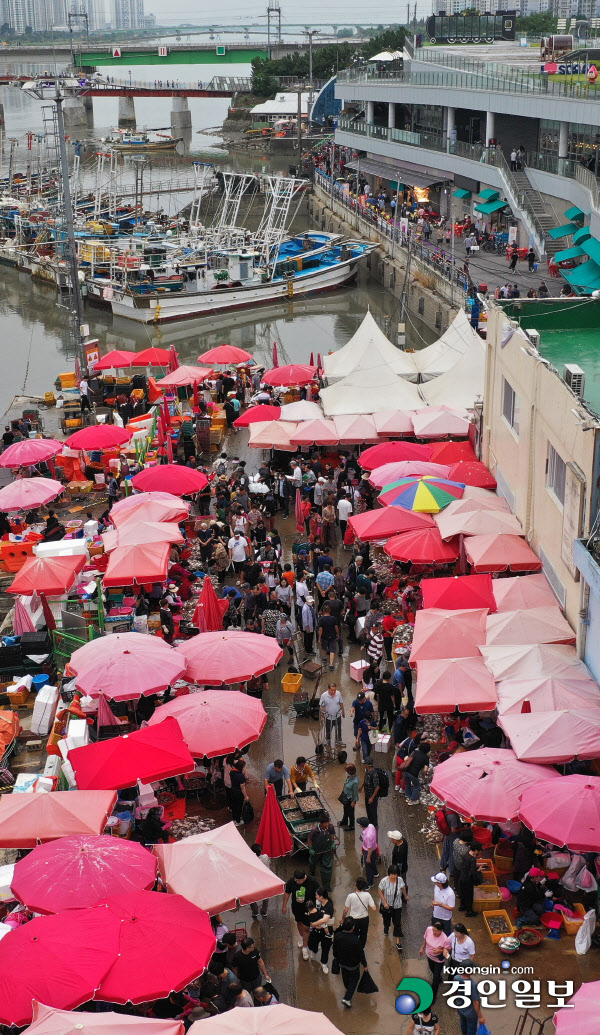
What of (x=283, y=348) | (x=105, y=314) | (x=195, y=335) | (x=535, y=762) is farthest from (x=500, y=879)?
(x=105, y=314)

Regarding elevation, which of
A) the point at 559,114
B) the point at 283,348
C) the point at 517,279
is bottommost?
the point at 283,348

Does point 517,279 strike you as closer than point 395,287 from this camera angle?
Yes

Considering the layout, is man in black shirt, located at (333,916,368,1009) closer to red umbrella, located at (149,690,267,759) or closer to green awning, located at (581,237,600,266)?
red umbrella, located at (149,690,267,759)

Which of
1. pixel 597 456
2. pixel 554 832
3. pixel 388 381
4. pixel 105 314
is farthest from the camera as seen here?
pixel 105 314

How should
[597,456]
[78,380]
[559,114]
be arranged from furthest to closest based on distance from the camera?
[559,114] → [78,380] → [597,456]

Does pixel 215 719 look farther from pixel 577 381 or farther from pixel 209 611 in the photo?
pixel 577 381

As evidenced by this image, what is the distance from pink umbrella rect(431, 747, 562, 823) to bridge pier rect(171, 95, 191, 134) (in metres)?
119

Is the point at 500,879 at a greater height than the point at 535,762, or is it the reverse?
the point at 535,762

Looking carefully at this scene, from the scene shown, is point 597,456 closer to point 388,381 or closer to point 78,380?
point 388,381

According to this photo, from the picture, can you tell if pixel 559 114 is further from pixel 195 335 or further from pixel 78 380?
pixel 78 380

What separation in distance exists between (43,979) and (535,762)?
19.1 feet

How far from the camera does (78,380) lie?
106 feet

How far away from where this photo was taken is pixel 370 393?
25188mm

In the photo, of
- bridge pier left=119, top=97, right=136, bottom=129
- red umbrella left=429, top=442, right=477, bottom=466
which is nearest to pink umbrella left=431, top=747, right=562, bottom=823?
red umbrella left=429, top=442, right=477, bottom=466
